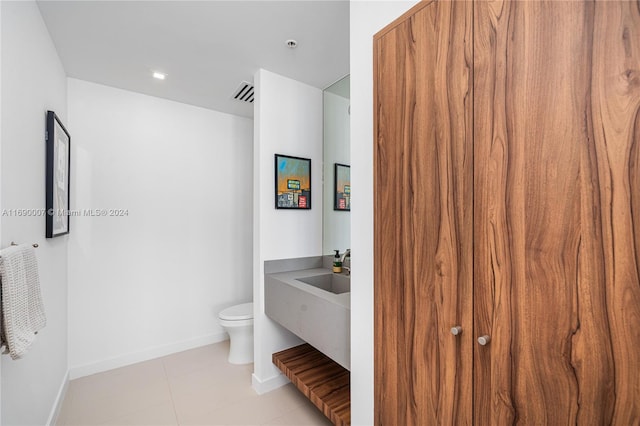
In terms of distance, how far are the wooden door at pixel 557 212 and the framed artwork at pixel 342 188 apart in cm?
165

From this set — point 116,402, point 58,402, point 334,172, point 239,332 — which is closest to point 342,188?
point 334,172

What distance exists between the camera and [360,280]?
1.32m

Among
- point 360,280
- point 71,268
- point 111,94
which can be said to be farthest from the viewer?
point 111,94

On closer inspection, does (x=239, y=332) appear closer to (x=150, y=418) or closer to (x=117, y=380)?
(x=150, y=418)

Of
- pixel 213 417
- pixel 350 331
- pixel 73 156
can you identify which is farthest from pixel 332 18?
pixel 213 417

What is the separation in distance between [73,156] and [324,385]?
2.59 m

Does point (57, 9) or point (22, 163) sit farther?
point (57, 9)

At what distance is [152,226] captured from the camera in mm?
2734

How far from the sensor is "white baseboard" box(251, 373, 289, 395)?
217 cm

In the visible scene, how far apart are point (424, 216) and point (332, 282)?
145 cm

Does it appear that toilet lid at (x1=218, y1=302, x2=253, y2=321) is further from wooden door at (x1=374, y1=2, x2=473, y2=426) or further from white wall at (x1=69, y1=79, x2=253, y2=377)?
wooden door at (x1=374, y1=2, x2=473, y2=426)

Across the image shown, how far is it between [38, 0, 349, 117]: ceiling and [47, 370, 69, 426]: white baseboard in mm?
2276

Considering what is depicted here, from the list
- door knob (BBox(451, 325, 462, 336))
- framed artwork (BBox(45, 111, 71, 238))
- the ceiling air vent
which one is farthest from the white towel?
the ceiling air vent

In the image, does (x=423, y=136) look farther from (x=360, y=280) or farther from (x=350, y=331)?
(x=350, y=331)
